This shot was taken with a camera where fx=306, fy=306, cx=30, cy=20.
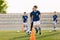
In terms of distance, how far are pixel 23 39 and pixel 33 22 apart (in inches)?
84.7

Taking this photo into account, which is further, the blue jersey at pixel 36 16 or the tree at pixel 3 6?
the tree at pixel 3 6

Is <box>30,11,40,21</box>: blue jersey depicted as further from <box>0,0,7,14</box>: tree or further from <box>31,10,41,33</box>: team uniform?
<box>0,0,7,14</box>: tree

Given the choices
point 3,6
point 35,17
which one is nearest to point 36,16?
point 35,17

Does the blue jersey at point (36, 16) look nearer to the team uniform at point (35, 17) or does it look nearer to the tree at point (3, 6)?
the team uniform at point (35, 17)

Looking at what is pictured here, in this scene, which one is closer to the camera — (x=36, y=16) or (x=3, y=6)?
(x=36, y=16)

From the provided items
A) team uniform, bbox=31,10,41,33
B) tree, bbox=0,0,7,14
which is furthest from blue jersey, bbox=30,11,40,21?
tree, bbox=0,0,7,14

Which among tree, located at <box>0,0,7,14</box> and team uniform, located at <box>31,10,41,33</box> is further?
tree, located at <box>0,0,7,14</box>

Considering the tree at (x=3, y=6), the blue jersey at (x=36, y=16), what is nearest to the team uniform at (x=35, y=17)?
the blue jersey at (x=36, y=16)

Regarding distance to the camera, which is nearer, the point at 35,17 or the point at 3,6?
the point at 35,17

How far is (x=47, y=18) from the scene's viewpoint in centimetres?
3884

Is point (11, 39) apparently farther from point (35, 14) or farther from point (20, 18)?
point (20, 18)

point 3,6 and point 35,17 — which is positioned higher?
point 3,6

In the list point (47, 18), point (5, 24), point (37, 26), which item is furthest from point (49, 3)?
point (37, 26)

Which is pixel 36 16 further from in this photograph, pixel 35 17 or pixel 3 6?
pixel 3 6
